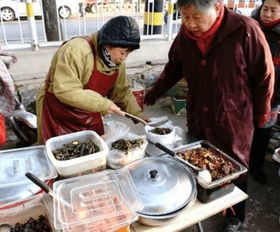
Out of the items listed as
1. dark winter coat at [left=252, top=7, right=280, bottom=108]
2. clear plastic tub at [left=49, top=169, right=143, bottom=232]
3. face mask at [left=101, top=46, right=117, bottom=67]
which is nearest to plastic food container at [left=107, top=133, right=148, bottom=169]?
clear plastic tub at [left=49, top=169, right=143, bottom=232]

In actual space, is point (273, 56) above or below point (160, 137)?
above

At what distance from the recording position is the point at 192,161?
5.45 ft

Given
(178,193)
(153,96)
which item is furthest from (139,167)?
(153,96)

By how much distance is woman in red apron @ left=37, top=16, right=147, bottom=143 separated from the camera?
6.32 feet

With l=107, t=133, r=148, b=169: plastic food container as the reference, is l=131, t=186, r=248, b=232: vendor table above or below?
below

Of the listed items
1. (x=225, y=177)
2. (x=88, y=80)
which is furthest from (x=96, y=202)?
(x=88, y=80)

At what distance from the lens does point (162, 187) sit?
4.74ft

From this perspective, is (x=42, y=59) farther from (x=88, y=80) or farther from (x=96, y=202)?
(x=96, y=202)

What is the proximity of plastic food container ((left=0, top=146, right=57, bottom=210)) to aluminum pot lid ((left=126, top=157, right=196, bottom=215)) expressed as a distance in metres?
0.44

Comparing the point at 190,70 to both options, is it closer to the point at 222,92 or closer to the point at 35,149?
the point at 222,92

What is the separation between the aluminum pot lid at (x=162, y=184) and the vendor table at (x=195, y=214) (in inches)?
3.0

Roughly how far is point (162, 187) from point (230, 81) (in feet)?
3.11

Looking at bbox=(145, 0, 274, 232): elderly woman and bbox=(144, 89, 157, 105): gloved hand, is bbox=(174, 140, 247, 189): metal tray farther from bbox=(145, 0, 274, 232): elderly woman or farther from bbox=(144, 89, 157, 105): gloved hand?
bbox=(144, 89, 157, 105): gloved hand

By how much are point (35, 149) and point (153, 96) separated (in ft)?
3.85
